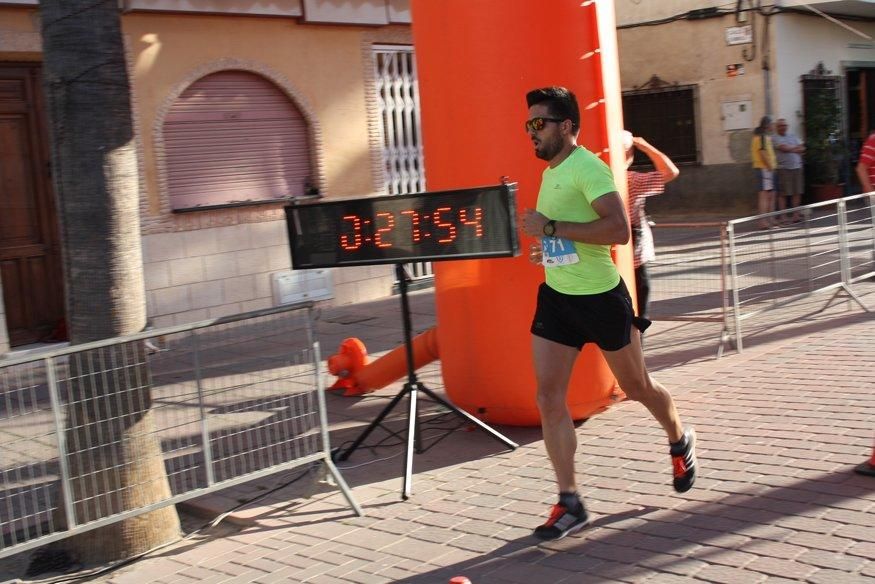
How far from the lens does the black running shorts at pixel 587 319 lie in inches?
189

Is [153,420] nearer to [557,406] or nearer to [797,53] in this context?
[557,406]

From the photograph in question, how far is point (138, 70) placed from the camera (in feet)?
36.8

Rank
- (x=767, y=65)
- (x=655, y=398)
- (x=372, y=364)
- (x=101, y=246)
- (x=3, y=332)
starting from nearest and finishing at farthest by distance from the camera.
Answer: (x=655, y=398)
(x=101, y=246)
(x=372, y=364)
(x=3, y=332)
(x=767, y=65)

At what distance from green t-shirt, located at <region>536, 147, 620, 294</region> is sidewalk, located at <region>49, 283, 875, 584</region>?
1150 mm

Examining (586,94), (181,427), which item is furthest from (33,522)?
(586,94)

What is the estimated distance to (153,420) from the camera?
517cm

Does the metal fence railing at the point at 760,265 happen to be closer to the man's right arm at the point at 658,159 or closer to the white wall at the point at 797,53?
the man's right arm at the point at 658,159

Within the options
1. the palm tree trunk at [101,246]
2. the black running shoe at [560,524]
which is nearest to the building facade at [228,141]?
the palm tree trunk at [101,246]

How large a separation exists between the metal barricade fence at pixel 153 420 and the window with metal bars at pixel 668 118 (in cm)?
1709

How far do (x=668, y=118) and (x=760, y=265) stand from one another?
13274 mm

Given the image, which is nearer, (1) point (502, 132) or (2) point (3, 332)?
(1) point (502, 132)

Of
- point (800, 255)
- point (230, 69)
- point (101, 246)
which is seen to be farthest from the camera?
point (230, 69)

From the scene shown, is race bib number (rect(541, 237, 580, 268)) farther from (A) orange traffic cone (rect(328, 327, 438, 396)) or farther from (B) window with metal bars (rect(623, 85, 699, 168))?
(B) window with metal bars (rect(623, 85, 699, 168))

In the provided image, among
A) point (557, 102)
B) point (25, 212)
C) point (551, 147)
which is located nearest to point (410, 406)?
point (551, 147)
